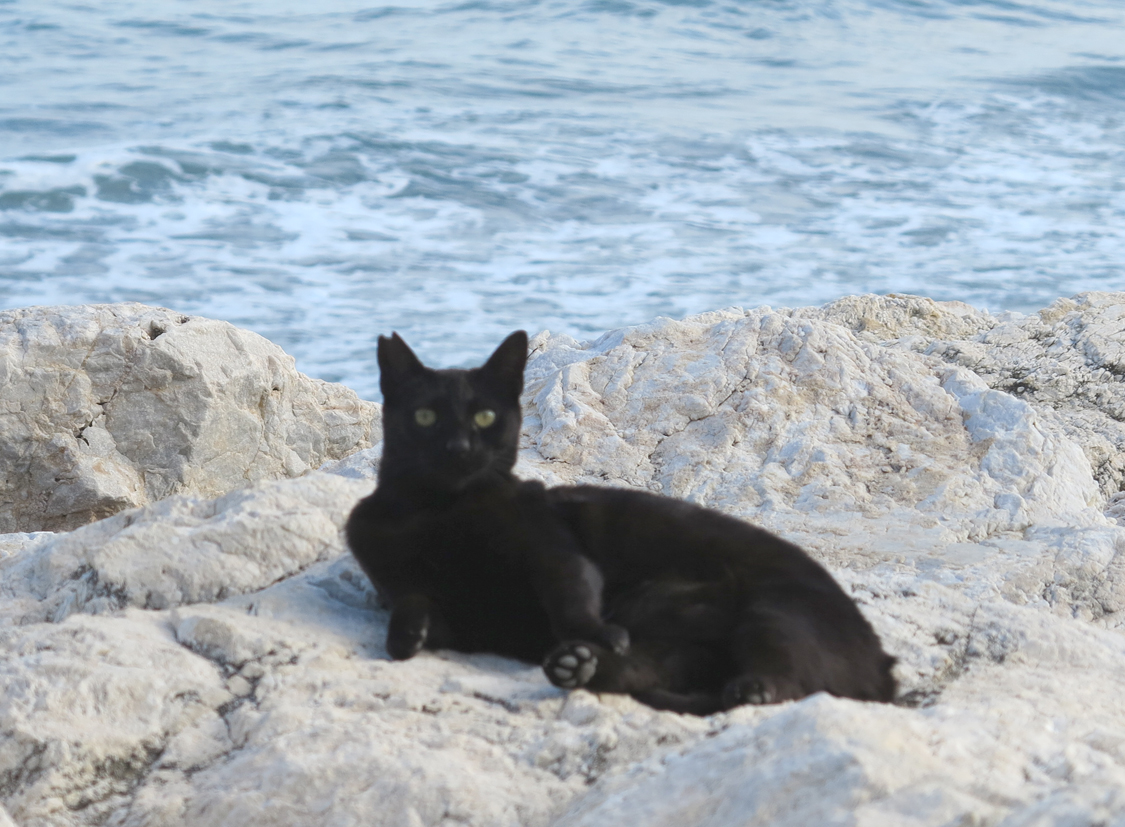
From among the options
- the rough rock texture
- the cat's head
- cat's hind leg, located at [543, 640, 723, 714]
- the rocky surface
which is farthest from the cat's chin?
the rough rock texture

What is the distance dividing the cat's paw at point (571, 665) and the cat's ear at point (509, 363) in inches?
35.0

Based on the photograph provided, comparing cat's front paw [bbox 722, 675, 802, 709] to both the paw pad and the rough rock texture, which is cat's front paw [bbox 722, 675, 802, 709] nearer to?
the paw pad

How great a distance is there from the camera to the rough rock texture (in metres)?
5.14

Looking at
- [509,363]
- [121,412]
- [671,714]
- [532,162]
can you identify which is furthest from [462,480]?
[532,162]

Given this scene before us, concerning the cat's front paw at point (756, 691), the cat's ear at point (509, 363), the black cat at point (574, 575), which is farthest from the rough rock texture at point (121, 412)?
the cat's front paw at point (756, 691)

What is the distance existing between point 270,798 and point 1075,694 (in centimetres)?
190

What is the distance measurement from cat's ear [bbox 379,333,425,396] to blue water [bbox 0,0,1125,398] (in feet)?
20.5

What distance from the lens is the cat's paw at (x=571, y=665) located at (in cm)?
224

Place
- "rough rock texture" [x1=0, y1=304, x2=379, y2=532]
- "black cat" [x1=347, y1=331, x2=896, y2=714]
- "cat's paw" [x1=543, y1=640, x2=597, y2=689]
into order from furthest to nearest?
"rough rock texture" [x1=0, y1=304, x2=379, y2=532]
"black cat" [x1=347, y1=331, x2=896, y2=714]
"cat's paw" [x1=543, y1=640, x2=597, y2=689]

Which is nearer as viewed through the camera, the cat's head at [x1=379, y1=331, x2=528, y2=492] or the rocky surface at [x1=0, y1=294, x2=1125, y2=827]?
the rocky surface at [x1=0, y1=294, x2=1125, y2=827]

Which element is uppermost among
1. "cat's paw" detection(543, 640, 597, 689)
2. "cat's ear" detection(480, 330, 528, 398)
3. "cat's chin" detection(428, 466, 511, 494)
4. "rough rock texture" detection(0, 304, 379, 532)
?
"cat's ear" detection(480, 330, 528, 398)

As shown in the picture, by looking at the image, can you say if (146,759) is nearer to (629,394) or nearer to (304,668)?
(304,668)

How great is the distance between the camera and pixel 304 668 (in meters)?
2.41

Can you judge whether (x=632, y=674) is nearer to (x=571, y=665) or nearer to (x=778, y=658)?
(x=571, y=665)
